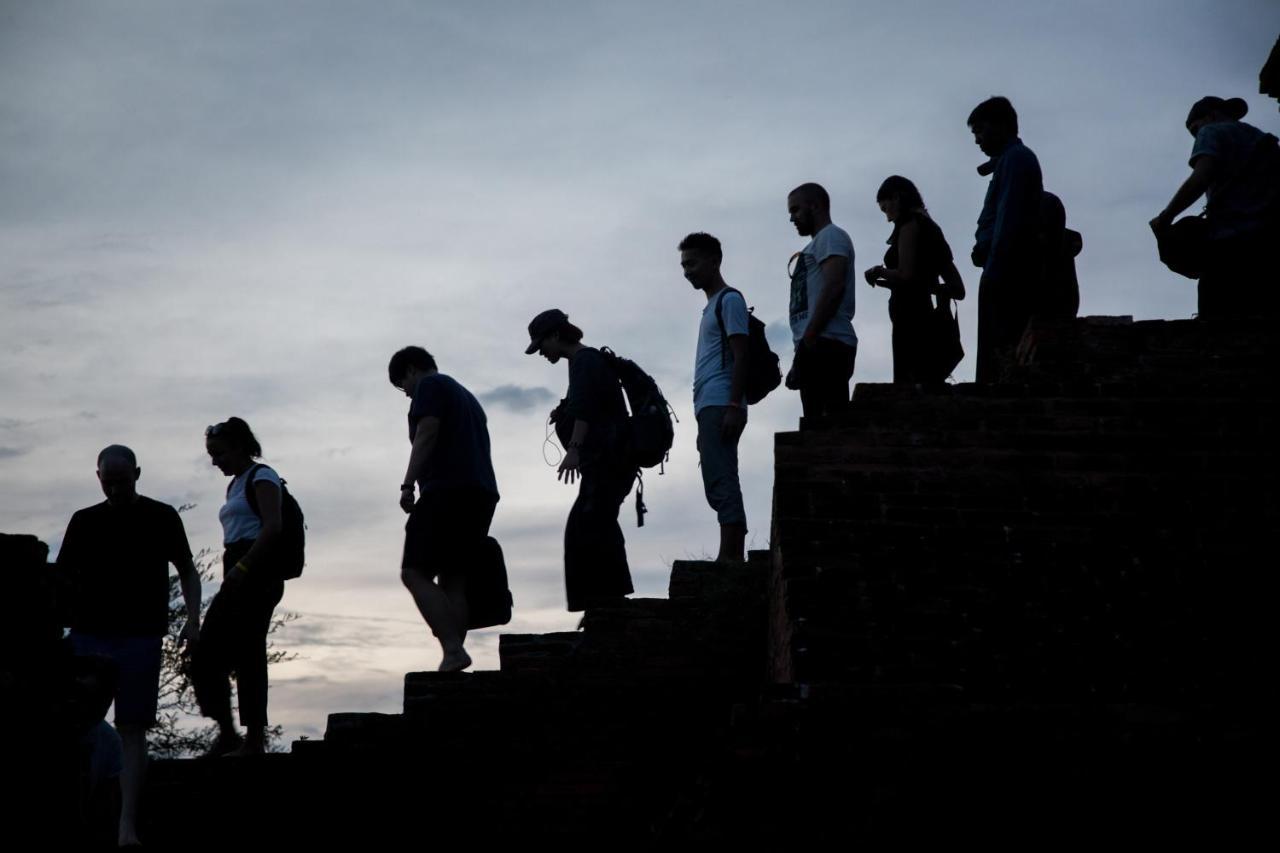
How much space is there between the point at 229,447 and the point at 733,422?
A: 8.45 ft

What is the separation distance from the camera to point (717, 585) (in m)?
8.31

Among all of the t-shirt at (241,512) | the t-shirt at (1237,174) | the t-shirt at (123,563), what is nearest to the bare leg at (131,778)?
the t-shirt at (123,563)

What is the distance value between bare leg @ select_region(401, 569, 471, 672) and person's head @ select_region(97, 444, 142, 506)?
1.37 metres

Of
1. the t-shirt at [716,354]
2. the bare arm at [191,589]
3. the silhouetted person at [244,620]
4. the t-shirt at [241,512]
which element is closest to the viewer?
the bare arm at [191,589]

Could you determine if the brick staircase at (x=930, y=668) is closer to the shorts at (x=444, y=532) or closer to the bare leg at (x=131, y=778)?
the bare leg at (x=131, y=778)

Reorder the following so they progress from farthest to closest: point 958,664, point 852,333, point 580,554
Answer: point 580,554, point 852,333, point 958,664

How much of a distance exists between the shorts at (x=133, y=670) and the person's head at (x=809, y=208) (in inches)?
151

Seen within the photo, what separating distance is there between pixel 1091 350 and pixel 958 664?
1953mm

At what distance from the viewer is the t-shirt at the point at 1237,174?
26.5 ft

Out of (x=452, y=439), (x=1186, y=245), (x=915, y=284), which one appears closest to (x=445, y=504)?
(x=452, y=439)

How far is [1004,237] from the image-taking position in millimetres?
7977

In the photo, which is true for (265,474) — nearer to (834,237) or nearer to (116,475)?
(116,475)

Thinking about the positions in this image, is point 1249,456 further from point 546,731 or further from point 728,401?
point 546,731

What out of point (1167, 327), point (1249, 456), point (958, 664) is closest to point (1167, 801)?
point (958, 664)
